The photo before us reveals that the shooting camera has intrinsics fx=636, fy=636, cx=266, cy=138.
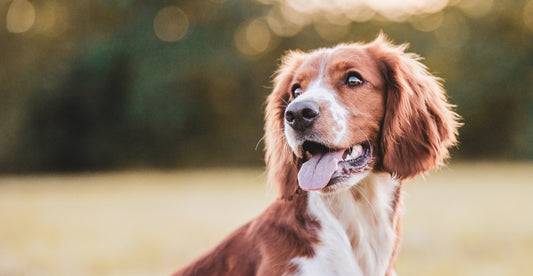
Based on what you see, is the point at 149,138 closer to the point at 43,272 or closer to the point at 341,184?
the point at 43,272

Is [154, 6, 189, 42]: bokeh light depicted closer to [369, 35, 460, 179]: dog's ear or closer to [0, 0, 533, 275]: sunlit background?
[0, 0, 533, 275]: sunlit background

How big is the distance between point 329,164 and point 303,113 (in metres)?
0.37

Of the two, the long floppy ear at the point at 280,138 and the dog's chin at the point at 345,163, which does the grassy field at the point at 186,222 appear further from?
the dog's chin at the point at 345,163

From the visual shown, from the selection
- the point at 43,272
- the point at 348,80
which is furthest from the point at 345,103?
the point at 43,272

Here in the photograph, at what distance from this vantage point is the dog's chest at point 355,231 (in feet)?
12.9

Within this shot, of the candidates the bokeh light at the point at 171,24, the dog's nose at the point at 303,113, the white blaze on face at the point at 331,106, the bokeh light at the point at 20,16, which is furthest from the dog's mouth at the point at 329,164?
the bokeh light at the point at 20,16

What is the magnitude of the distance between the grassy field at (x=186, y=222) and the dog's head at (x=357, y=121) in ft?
2.77

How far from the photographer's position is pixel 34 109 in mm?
27984

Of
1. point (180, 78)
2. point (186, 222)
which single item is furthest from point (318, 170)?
point (180, 78)

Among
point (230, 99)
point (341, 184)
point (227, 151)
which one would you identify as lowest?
point (227, 151)

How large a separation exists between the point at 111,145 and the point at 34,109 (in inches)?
146

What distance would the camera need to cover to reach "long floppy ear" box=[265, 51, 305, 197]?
4.40 meters

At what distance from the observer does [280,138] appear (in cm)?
462

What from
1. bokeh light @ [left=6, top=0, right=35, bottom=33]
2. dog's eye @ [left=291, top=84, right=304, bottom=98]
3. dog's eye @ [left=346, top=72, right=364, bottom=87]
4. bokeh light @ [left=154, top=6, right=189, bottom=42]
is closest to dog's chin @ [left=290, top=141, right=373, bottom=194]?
dog's eye @ [left=346, top=72, right=364, bottom=87]
